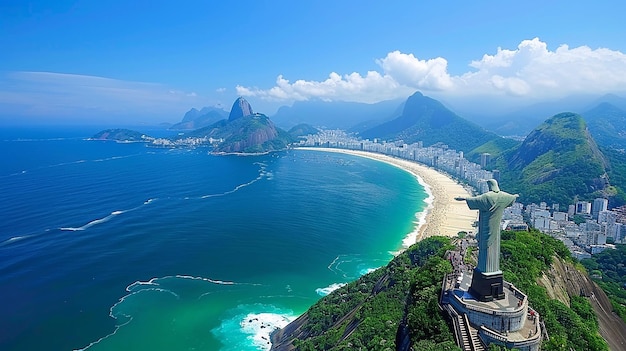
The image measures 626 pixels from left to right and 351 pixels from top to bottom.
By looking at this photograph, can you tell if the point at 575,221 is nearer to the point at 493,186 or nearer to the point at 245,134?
the point at 493,186

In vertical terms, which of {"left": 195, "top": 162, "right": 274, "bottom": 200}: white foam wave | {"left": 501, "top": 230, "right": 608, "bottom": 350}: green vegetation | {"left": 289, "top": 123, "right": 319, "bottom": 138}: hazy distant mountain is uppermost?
{"left": 289, "top": 123, "right": 319, "bottom": 138}: hazy distant mountain

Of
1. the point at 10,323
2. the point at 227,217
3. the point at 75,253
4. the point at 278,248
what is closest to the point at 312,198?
the point at 227,217

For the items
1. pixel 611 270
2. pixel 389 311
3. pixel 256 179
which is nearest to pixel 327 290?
pixel 389 311

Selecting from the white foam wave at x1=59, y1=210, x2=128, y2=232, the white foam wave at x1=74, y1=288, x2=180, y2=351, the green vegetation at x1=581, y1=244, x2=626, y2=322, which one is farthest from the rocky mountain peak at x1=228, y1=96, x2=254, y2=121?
the green vegetation at x1=581, y1=244, x2=626, y2=322

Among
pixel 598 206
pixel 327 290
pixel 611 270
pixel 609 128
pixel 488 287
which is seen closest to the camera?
pixel 488 287

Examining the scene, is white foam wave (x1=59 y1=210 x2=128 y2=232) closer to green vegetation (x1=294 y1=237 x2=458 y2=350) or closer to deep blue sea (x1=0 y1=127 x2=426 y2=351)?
deep blue sea (x1=0 y1=127 x2=426 y2=351)

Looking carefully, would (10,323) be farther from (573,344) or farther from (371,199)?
(371,199)
